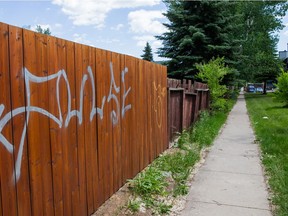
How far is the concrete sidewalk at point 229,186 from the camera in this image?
402 cm

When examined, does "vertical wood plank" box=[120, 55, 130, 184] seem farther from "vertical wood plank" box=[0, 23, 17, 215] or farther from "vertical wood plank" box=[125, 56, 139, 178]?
"vertical wood plank" box=[0, 23, 17, 215]

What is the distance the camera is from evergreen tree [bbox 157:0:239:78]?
72.5 ft

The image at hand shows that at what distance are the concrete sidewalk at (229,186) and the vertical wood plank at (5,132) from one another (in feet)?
7.26

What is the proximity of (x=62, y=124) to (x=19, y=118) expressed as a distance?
0.60m

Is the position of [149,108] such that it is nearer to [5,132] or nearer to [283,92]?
[5,132]

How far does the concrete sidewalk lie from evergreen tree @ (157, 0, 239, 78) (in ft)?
50.0

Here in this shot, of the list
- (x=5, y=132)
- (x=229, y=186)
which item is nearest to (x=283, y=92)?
(x=229, y=186)

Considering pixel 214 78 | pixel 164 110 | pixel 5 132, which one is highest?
pixel 214 78

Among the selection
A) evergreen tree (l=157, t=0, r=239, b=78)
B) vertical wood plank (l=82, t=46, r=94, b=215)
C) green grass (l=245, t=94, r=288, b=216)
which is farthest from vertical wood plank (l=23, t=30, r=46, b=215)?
evergreen tree (l=157, t=0, r=239, b=78)

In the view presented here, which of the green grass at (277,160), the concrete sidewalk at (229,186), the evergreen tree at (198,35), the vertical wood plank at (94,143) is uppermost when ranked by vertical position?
the evergreen tree at (198,35)

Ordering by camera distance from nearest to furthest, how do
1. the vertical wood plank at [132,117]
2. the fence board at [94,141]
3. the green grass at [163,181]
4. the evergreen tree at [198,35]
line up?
the fence board at [94,141]
the green grass at [163,181]
the vertical wood plank at [132,117]
the evergreen tree at [198,35]

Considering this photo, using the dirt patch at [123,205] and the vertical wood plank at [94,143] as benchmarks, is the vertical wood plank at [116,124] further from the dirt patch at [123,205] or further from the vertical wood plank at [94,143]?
the vertical wood plank at [94,143]

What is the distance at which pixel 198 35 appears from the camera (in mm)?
21516

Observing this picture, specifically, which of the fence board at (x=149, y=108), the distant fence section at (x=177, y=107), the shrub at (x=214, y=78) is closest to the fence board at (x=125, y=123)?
the fence board at (x=149, y=108)
